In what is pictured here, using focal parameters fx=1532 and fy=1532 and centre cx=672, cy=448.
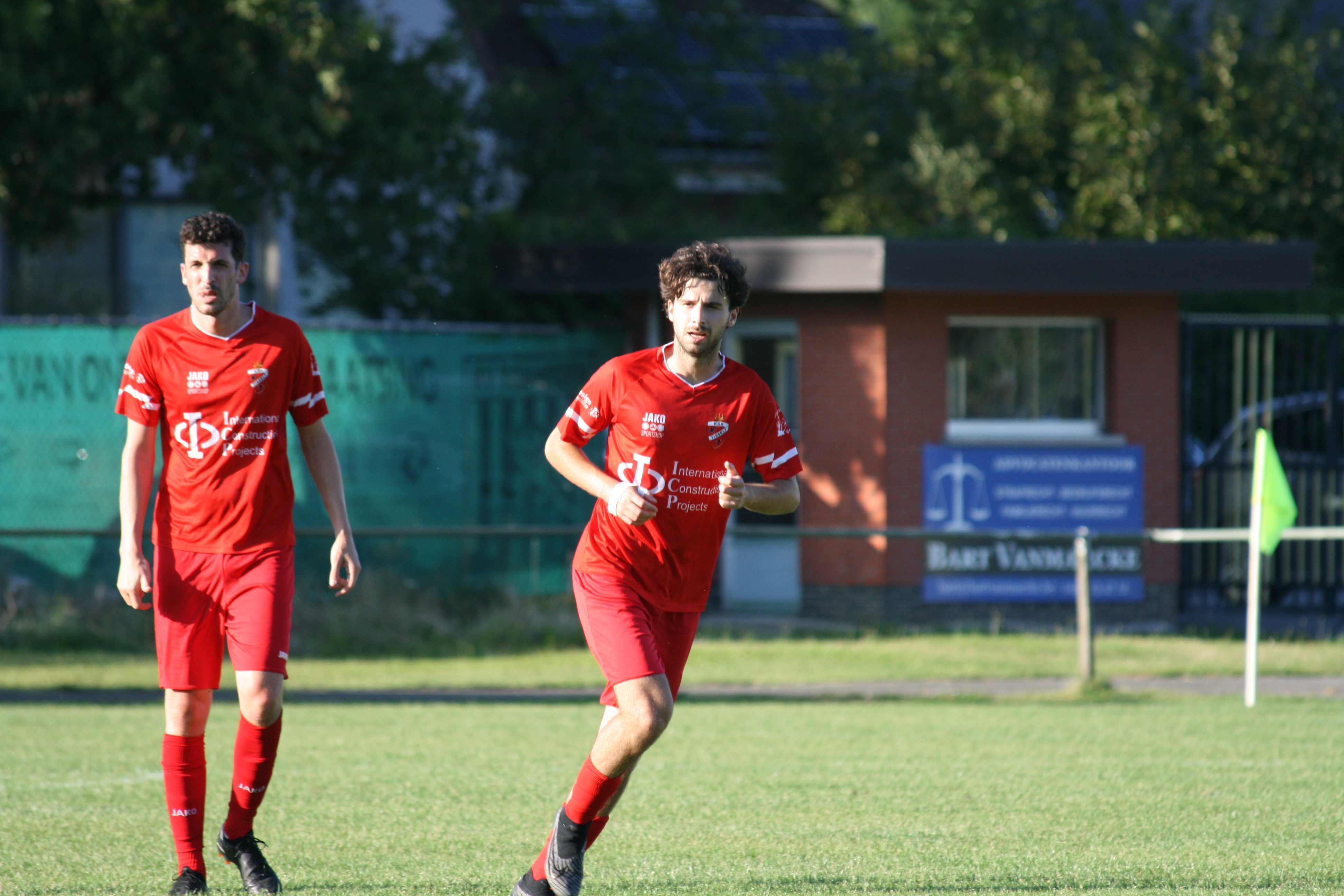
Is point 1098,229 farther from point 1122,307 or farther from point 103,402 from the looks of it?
point 103,402

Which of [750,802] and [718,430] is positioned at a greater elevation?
[718,430]

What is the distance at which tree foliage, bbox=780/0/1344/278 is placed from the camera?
2162 cm

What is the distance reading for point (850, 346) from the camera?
1520 cm

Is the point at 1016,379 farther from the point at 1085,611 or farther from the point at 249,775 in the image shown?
the point at 249,775

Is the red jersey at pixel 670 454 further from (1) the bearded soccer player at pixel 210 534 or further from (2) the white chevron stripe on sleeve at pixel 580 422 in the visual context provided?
(1) the bearded soccer player at pixel 210 534

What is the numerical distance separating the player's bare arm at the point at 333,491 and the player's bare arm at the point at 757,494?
133cm

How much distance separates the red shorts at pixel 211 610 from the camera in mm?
5070

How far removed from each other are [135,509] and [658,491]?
1.76 metres

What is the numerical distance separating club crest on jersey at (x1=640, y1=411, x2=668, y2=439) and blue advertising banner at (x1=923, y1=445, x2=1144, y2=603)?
10.5 m

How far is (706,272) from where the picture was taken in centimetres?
486

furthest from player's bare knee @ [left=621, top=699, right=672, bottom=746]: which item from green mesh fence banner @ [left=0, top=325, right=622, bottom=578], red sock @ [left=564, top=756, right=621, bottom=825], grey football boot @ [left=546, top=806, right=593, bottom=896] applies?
green mesh fence banner @ [left=0, top=325, right=622, bottom=578]

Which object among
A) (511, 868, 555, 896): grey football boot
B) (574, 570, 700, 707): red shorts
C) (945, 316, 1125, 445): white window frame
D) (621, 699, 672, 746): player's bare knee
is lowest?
(511, 868, 555, 896): grey football boot

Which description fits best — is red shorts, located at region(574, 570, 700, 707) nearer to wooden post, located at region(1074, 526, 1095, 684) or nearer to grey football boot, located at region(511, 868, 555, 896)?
grey football boot, located at region(511, 868, 555, 896)

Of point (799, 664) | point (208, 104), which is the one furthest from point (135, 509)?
point (208, 104)
